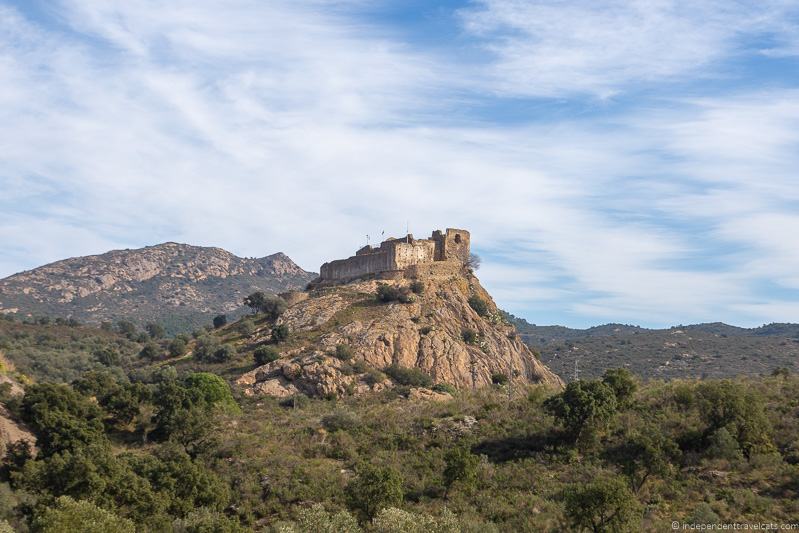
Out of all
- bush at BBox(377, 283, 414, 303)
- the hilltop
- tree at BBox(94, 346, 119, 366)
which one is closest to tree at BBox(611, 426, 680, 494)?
the hilltop

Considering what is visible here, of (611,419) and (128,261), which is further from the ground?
(128,261)

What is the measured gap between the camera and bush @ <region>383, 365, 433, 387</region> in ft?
194

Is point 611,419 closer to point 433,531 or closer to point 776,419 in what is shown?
point 776,419

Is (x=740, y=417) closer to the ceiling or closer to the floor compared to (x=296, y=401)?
closer to the floor

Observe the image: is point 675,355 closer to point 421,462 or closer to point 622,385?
point 622,385

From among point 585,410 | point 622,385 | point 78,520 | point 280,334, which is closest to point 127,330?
point 280,334

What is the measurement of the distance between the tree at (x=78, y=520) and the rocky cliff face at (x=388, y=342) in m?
28.3

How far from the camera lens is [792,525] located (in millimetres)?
27812

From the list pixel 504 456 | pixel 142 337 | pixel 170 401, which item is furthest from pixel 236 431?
pixel 142 337

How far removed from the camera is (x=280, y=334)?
6412cm

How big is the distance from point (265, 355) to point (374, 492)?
30.5m

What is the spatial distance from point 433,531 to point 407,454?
15.5m

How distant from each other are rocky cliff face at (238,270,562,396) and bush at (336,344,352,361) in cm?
29

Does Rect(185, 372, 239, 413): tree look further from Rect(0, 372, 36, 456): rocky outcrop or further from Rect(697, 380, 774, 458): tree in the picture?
Rect(697, 380, 774, 458): tree
